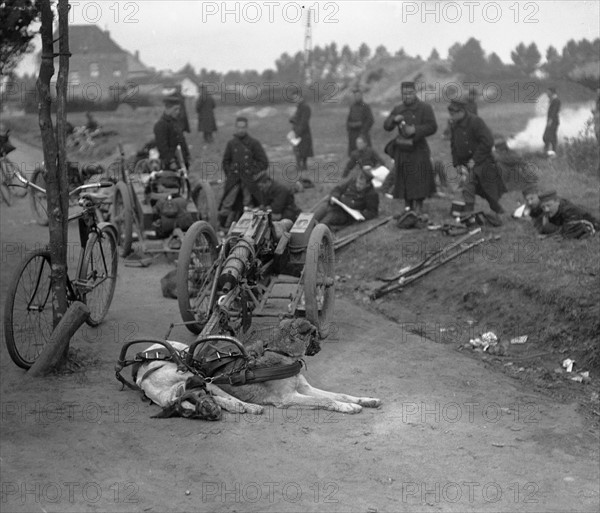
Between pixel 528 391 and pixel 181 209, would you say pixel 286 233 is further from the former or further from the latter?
pixel 181 209

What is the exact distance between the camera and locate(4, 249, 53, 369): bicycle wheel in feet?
23.1

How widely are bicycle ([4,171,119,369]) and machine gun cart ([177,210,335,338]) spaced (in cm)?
84

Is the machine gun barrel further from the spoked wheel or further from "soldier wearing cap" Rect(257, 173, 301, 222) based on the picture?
the spoked wheel

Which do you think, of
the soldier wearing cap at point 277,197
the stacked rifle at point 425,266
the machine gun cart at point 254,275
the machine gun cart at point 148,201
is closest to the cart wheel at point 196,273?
the machine gun cart at point 254,275

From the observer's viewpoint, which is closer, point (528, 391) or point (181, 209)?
point (528, 391)

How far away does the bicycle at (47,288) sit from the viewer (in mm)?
7070

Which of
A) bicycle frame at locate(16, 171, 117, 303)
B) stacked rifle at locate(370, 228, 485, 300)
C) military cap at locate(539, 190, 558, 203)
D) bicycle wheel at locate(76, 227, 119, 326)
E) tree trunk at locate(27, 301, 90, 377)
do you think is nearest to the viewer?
tree trunk at locate(27, 301, 90, 377)

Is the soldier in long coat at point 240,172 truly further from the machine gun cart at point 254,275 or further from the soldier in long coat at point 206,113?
the soldier in long coat at point 206,113

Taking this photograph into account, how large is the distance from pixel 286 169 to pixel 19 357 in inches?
464

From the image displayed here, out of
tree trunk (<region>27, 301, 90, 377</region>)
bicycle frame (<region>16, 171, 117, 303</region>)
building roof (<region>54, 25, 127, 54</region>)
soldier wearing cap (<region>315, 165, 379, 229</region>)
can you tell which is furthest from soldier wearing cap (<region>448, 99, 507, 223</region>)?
building roof (<region>54, 25, 127, 54</region>)

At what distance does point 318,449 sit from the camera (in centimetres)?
580

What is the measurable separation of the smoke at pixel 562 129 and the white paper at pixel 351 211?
6.45 m

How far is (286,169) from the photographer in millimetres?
18359

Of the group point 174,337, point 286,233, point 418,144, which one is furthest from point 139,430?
point 418,144
